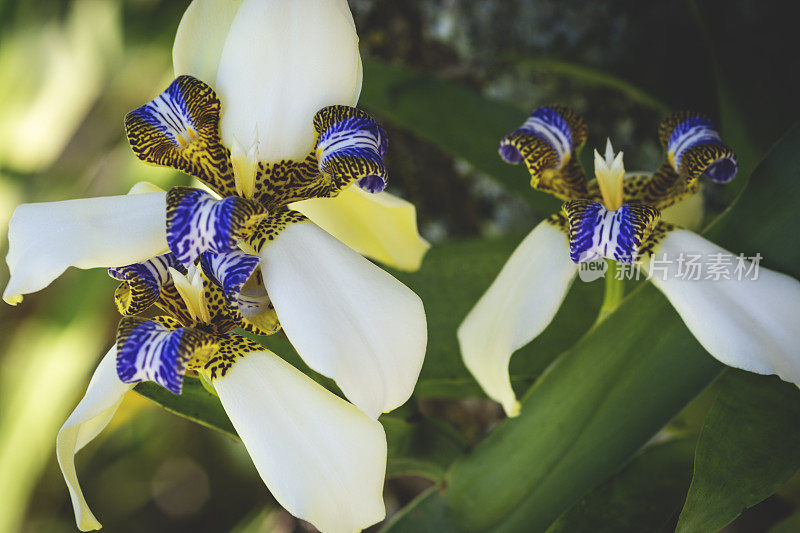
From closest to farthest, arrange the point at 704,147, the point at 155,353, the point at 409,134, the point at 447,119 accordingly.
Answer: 1. the point at 155,353
2. the point at 704,147
3. the point at 447,119
4. the point at 409,134

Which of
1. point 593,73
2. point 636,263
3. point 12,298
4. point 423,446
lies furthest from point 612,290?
point 12,298

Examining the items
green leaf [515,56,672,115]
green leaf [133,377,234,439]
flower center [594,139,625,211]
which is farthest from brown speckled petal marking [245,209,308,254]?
green leaf [515,56,672,115]

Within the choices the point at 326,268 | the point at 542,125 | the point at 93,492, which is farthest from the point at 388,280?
the point at 93,492

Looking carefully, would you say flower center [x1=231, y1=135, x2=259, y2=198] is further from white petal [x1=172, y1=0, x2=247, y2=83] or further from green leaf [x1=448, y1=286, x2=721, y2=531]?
green leaf [x1=448, y1=286, x2=721, y2=531]

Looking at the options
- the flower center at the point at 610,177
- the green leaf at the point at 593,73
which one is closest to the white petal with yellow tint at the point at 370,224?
the flower center at the point at 610,177

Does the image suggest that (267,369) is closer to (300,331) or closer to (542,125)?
(300,331)

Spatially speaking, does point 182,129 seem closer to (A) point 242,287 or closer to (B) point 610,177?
(A) point 242,287

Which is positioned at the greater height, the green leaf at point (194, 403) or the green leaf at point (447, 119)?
the green leaf at point (447, 119)

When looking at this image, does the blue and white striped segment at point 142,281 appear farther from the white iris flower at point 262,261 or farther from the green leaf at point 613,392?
the green leaf at point 613,392
